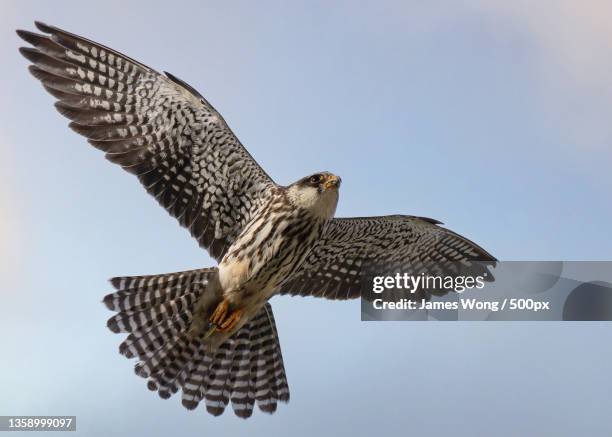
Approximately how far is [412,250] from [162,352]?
3.16 m

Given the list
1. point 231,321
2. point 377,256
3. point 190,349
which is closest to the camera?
point 231,321

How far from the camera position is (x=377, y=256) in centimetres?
1440

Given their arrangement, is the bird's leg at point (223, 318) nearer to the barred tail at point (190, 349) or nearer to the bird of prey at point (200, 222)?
the bird of prey at point (200, 222)

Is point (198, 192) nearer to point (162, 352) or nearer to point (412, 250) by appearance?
point (162, 352)

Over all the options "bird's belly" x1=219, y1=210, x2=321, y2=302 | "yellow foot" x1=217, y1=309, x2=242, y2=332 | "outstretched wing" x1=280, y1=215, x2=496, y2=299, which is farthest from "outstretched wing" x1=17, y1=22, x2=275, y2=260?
"outstretched wing" x1=280, y1=215, x2=496, y2=299

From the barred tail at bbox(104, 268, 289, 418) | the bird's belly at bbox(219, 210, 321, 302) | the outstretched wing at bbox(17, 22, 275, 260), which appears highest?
the outstretched wing at bbox(17, 22, 275, 260)

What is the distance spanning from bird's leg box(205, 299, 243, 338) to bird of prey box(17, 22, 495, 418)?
→ 0.4 inches

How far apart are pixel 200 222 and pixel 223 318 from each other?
1.08 metres

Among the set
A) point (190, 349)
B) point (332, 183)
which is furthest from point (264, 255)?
point (190, 349)

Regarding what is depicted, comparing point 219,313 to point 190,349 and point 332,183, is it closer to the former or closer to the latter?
point 190,349

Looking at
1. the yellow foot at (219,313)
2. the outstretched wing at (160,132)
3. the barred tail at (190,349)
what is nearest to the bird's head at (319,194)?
the outstretched wing at (160,132)

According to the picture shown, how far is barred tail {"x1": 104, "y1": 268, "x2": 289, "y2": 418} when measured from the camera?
13312 millimetres

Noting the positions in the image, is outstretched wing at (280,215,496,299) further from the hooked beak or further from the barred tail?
the hooked beak

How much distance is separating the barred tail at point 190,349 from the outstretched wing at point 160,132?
2.14 feet
